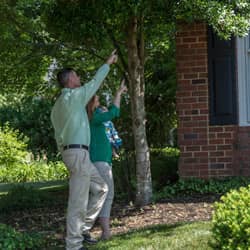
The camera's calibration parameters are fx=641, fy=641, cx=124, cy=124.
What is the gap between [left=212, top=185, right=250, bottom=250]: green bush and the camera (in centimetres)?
454

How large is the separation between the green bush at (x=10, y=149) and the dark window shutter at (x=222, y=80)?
827 cm

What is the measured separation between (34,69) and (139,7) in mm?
3018

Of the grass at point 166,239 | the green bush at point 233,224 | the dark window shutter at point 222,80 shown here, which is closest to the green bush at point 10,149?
the dark window shutter at point 222,80

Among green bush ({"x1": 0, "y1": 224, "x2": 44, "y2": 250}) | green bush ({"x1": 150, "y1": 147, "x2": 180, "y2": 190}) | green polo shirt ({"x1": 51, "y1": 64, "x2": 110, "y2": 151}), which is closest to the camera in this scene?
green polo shirt ({"x1": 51, "y1": 64, "x2": 110, "y2": 151})

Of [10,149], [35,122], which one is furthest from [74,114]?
[35,122]

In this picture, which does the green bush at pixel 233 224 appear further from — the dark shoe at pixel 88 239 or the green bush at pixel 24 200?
the green bush at pixel 24 200

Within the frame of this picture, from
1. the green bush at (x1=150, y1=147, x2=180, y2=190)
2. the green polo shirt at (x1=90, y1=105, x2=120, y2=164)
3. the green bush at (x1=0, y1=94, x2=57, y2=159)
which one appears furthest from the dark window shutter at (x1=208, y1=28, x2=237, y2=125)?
the green bush at (x1=0, y1=94, x2=57, y2=159)

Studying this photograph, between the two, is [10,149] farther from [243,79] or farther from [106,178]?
[106,178]

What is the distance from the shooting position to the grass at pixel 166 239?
Result: 232 inches

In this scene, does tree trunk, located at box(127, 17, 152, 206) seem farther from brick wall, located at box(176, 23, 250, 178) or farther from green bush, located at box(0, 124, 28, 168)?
green bush, located at box(0, 124, 28, 168)

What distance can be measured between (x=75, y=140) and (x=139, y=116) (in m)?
2.27

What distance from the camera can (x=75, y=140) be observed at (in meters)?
5.89

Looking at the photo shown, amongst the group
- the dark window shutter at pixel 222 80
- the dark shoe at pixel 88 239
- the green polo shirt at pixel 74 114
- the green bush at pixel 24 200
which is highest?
the dark window shutter at pixel 222 80

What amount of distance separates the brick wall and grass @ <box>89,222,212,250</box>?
2.47 meters
